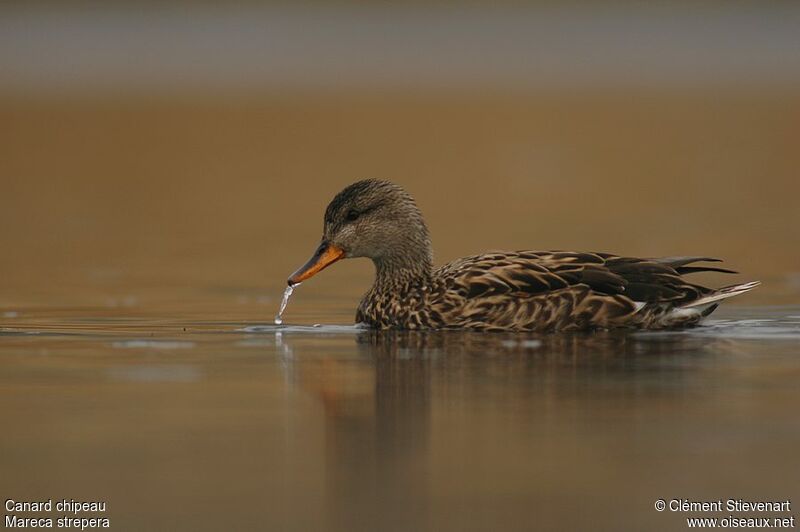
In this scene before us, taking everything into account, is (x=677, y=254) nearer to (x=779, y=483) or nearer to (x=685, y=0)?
(x=779, y=483)

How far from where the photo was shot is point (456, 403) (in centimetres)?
913

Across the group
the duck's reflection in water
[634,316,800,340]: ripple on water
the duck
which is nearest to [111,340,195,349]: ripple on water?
the duck

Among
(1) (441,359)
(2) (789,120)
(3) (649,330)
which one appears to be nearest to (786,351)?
(3) (649,330)

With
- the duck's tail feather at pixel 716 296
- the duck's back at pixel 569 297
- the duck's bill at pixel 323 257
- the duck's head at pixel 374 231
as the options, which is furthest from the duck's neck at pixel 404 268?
the duck's tail feather at pixel 716 296

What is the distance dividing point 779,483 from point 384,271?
5077 millimetres

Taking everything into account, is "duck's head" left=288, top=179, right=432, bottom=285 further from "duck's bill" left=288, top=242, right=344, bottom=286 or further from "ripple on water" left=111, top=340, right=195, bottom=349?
"ripple on water" left=111, top=340, right=195, bottom=349

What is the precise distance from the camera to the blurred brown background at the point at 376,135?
17234mm

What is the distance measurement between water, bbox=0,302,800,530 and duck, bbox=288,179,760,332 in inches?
6.0

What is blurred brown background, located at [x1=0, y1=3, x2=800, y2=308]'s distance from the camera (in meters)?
17.2

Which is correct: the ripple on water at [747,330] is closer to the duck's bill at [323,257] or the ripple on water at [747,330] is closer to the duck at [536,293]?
the duck at [536,293]

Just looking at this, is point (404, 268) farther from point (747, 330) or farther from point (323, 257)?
point (747, 330)

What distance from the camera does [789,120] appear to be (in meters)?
31.1

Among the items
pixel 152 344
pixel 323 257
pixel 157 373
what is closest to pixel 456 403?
pixel 157 373

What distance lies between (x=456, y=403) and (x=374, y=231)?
327cm
